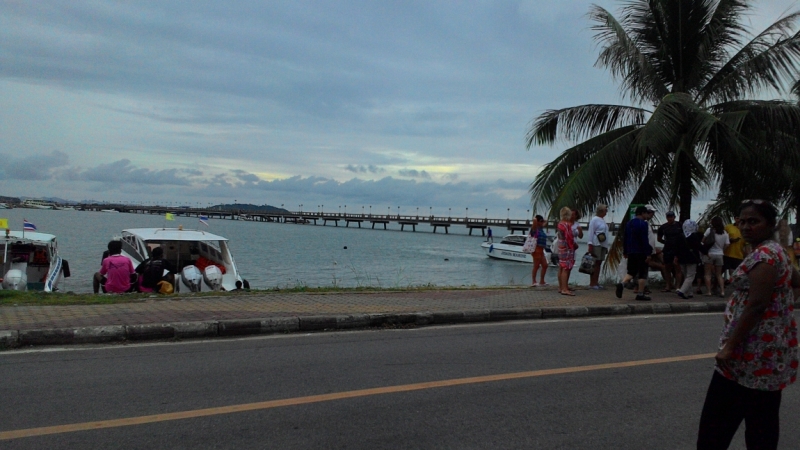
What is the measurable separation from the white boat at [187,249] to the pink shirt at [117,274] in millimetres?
2649

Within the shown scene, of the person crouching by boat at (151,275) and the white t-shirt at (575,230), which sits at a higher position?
the white t-shirt at (575,230)

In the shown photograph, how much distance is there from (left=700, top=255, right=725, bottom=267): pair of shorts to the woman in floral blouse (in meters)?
9.98

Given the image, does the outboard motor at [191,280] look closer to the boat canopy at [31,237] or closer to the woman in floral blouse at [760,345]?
the boat canopy at [31,237]

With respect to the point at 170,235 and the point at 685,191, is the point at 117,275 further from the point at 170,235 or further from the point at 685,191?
the point at 685,191

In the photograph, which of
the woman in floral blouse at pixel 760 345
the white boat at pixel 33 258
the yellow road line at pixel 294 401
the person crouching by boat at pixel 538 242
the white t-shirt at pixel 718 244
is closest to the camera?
the woman in floral blouse at pixel 760 345

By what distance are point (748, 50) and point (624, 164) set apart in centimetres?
399

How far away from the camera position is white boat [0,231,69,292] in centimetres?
1655

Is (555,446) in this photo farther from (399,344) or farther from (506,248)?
(506,248)

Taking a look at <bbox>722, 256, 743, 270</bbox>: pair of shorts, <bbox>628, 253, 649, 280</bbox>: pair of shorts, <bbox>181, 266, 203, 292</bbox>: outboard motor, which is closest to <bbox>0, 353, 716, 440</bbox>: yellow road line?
<bbox>628, 253, 649, 280</bbox>: pair of shorts

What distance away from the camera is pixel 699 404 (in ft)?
17.8

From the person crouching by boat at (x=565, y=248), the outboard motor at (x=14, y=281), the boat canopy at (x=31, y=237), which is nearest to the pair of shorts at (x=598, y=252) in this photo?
the person crouching by boat at (x=565, y=248)

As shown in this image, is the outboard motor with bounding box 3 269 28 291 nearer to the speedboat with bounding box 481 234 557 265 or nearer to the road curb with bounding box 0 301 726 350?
the road curb with bounding box 0 301 726 350

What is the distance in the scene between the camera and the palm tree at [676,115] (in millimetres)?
13680

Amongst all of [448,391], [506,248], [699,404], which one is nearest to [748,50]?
[699,404]
